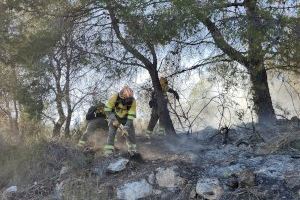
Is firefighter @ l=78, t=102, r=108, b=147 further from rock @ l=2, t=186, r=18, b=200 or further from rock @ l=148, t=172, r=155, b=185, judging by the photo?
rock @ l=148, t=172, r=155, b=185

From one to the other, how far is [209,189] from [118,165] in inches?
89.5

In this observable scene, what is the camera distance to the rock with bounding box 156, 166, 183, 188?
10.3 metres

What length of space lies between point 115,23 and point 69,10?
1.28 m

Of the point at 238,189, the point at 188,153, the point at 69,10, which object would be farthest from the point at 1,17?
the point at 238,189

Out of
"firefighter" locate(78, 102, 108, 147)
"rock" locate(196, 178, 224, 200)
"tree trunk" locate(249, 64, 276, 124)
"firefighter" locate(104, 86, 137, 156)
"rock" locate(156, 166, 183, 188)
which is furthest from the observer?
"tree trunk" locate(249, 64, 276, 124)

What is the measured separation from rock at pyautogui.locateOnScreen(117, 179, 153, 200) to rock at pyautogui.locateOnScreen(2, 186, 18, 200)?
2.59 metres

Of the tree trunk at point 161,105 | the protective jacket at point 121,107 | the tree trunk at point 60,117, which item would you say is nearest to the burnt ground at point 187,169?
the protective jacket at point 121,107

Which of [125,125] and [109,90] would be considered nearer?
[125,125]

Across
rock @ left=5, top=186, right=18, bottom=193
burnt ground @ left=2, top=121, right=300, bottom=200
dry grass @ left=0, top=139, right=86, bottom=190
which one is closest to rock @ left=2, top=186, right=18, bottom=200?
rock @ left=5, top=186, right=18, bottom=193

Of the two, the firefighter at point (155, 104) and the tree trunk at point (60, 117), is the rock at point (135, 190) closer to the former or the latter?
the firefighter at point (155, 104)

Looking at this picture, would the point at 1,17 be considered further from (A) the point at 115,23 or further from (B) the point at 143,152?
(B) the point at 143,152

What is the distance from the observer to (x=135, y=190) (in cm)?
1043

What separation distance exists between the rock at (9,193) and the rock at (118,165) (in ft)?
7.22

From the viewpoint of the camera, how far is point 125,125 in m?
11.6
